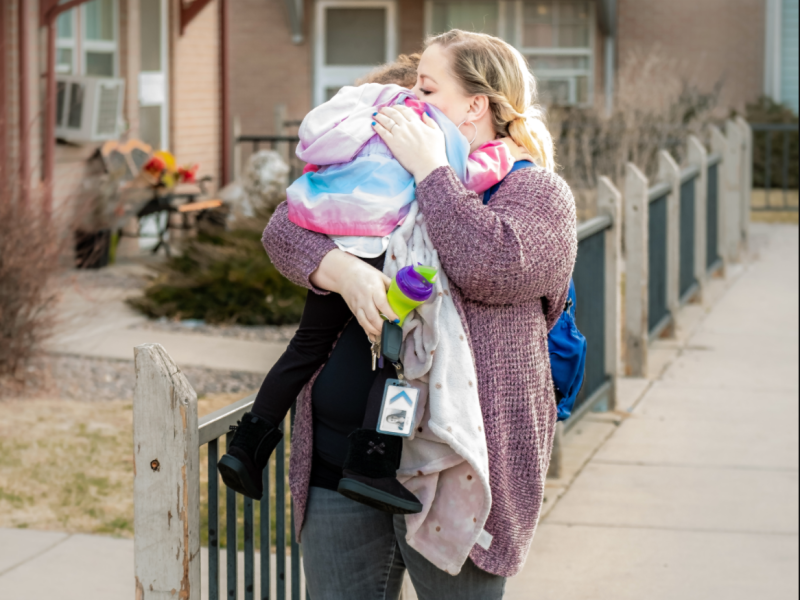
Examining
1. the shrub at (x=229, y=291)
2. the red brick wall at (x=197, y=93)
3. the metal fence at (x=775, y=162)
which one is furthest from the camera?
the metal fence at (x=775, y=162)

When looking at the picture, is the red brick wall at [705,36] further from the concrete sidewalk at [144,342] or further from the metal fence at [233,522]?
the metal fence at [233,522]

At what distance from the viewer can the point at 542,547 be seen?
4.36 m

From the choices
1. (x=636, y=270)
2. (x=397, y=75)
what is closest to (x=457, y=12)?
(x=636, y=270)

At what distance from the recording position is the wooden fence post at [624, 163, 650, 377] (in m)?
6.75

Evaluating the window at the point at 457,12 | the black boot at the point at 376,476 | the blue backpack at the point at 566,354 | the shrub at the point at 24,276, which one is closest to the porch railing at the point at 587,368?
the black boot at the point at 376,476

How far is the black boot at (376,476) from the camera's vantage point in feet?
6.48

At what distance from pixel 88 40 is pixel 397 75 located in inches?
372

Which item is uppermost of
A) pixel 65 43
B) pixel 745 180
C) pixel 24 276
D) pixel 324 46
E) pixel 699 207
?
A: pixel 324 46

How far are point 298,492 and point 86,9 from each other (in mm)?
9846

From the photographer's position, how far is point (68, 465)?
16.9ft

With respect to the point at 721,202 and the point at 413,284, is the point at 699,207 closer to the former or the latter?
the point at 721,202

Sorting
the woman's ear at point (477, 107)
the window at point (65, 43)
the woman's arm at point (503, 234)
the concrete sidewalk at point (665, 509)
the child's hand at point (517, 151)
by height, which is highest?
the window at point (65, 43)

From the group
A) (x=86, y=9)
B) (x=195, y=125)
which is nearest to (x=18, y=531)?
(x=86, y=9)

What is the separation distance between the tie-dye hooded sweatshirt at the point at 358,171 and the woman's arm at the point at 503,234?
2.1 inches
